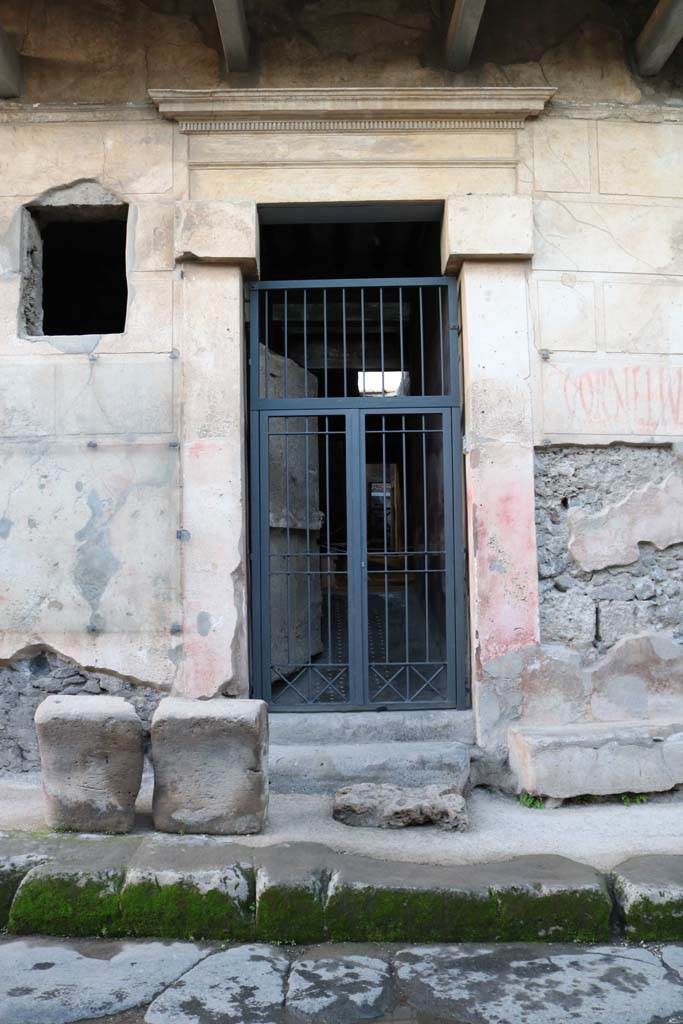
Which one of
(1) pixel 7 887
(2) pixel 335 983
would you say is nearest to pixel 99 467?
(1) pixel 7 887

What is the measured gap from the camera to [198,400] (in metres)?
4.82

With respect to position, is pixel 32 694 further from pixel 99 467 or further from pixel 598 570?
pixel 598 570

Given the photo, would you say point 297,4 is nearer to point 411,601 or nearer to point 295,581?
point 295,581

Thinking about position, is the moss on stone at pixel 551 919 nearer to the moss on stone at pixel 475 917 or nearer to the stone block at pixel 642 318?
the moss on stone at pixel 475 917

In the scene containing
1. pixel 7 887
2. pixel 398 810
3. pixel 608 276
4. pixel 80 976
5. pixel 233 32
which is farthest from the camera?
pixel 608 276

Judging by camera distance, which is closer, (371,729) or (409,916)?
(409,916)

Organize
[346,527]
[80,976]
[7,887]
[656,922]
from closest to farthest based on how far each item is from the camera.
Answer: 1. [80,976]
2. [656,922]
3. [7,887]
4. [346,527]

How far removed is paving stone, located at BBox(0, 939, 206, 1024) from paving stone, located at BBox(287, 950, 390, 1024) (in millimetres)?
417

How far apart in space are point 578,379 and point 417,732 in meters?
2.23

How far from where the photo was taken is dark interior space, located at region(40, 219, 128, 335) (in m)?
6.62

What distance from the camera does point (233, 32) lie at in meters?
4.71

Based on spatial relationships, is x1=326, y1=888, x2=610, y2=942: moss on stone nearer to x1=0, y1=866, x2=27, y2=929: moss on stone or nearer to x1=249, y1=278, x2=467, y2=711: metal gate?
x1=0, y1=866, x2=27, y2=929: moss on stone

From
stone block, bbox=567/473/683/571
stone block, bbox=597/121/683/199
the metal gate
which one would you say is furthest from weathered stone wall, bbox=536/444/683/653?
stone block, bbox=597/121/683/199

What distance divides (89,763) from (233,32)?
13.0ft
